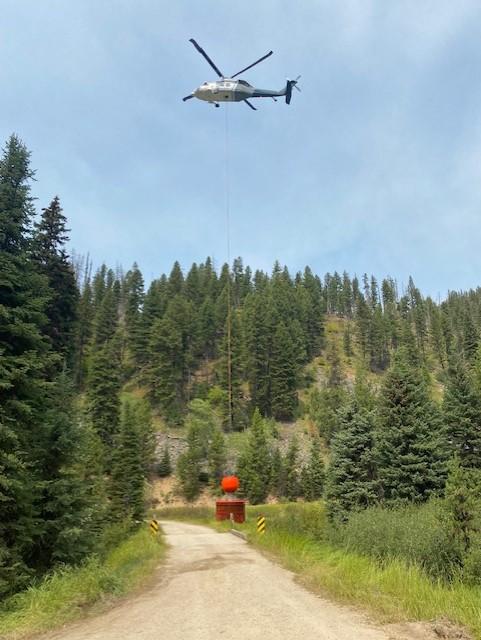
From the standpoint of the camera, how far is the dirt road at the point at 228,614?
7.34 m

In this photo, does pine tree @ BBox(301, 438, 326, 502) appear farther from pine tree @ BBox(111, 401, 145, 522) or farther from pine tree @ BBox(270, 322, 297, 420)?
pine tree @ BBox(111, 401, 145, 522)

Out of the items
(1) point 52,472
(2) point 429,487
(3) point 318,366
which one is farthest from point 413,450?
(3) point 318,366

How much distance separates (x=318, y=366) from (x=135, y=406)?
1798 inches

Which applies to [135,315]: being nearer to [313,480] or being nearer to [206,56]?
[313,480]

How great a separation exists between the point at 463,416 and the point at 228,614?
→ 28944 millimetres

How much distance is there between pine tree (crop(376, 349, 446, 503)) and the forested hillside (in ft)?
0.35

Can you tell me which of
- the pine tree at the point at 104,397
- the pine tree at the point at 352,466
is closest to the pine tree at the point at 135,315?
the pine tree at the point at 104,397

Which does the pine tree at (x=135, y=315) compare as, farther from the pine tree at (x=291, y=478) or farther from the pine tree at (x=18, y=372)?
the pine tree at (x=18, y=372)

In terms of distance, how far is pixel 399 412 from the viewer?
28438mm

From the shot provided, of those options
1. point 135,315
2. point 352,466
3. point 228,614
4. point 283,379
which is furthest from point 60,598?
point 135,315

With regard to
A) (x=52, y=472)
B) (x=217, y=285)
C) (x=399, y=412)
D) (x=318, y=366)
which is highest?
(x=217, y=285)

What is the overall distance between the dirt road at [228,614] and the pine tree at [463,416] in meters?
23.1

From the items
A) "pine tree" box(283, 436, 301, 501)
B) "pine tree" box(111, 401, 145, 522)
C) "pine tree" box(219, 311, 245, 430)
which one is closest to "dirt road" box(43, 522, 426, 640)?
"pine tree" box(111, 401, 145, 522)

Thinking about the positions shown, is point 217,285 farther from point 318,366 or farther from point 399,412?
point 399,412
